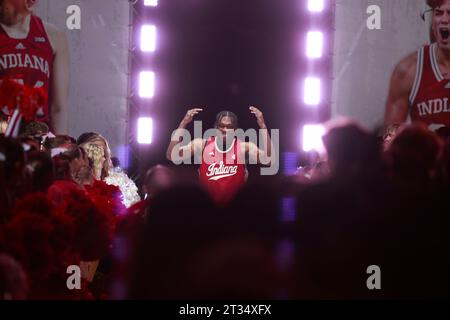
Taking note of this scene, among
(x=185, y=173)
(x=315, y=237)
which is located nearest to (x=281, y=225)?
(x=315, y=237)

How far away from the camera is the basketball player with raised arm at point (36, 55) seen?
653 cm

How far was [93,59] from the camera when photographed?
6707 mm

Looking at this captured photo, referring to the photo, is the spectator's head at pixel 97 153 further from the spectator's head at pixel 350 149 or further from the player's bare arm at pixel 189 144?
the spectator's head at pixel 350 149

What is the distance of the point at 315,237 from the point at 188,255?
0.35 metres

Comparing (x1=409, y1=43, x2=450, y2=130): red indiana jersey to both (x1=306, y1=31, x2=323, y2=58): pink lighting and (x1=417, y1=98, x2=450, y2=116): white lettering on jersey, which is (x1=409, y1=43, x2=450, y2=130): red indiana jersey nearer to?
(x1=417, y1=98, x2=450, y2=116): white lettering on jersey

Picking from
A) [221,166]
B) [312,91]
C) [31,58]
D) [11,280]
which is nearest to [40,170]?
[11,280]

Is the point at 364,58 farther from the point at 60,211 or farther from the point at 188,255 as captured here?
the point at 188,255

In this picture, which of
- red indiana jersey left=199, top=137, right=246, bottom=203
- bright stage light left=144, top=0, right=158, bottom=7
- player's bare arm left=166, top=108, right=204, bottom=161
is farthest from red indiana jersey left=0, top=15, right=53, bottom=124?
red indiana jersey left=199, top=137, right=246, bottom=203

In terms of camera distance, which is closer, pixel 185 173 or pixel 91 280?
pixel 91 280

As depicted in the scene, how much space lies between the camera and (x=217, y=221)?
6.07ft

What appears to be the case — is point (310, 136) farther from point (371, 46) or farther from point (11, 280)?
point (11, 280)

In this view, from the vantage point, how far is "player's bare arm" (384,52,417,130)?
22.1 ft

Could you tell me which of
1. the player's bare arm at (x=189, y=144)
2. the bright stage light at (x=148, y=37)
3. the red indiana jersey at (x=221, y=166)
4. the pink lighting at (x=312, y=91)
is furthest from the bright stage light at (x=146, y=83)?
the pink lighting at (x=312, y=91)

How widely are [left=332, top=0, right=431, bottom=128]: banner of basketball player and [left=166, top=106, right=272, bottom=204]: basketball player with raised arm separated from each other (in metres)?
0.89
